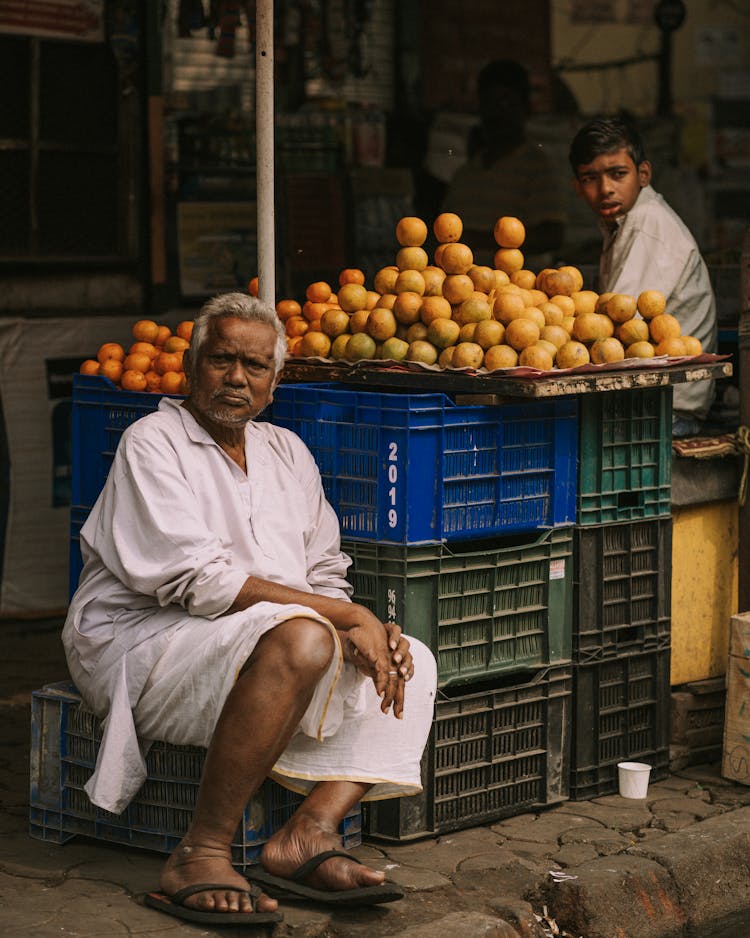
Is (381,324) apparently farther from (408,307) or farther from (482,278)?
(482,278)

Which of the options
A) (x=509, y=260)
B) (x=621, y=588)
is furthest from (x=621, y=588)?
(x=509, y=260)

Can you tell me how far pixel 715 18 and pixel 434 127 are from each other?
802cm

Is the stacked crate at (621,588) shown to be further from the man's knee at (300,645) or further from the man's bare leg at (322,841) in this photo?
the man's knee at (300,645)

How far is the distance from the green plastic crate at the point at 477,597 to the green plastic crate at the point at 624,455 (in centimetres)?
18

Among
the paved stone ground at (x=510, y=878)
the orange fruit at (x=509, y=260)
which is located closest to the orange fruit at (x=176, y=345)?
the orange fruit at (x=509, y=260)

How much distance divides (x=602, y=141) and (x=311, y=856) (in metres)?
2.89

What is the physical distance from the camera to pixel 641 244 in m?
5.61

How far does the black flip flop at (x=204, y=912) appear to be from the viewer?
12.4 ft

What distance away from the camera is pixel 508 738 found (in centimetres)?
473

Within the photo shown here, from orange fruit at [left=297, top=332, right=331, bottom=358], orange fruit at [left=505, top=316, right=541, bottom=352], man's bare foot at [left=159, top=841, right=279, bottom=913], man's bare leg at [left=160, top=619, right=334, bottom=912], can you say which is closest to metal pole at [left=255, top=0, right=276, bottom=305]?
orange fruit at [left=297, top=332, right=331, bottom=358]

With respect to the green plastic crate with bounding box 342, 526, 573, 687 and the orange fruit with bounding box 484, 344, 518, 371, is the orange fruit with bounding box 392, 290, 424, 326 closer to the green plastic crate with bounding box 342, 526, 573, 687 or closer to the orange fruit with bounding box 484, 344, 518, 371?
the orange fruit with bounding box 484, 344, 518, 371

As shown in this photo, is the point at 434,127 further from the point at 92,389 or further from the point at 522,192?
the point at 92,389

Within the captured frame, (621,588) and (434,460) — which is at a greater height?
(434,460)

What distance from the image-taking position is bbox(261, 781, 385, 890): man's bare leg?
396 cm
